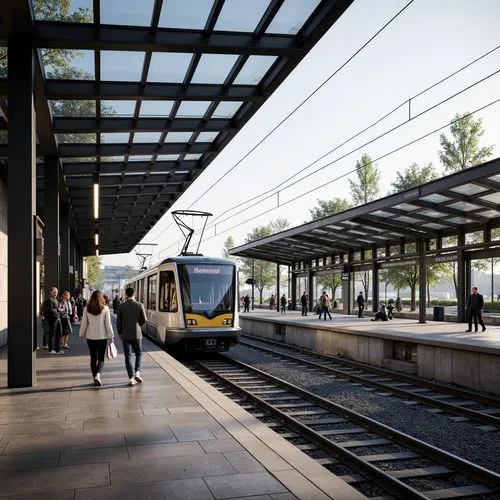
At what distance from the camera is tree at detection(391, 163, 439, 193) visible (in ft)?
135

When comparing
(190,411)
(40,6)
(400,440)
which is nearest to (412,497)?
(400,440)

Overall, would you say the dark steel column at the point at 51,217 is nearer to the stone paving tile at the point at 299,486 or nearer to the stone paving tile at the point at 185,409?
the stone paving tile at the point at 185,409

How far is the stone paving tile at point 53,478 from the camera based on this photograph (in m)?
4.57

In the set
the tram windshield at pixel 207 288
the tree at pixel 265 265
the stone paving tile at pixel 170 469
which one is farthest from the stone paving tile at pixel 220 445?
the tree at pixel 265 265

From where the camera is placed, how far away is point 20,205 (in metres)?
9.26

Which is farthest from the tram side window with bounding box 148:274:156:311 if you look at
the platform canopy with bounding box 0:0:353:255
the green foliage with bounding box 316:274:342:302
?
the green foliage with bounding box 316:274:342:302

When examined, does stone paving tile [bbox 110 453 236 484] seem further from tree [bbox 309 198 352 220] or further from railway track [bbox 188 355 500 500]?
tree [bbox 309 198 352 220]

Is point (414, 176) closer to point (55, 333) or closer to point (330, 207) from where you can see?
point (330, 207)

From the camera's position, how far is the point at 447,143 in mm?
37188

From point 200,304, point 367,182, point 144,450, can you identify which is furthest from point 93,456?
point 367,182

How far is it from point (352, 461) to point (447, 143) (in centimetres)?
3388

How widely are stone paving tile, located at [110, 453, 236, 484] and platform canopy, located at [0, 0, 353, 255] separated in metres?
6.54

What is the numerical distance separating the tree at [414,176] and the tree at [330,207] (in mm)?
6991

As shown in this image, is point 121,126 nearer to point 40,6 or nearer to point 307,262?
point 40,6
